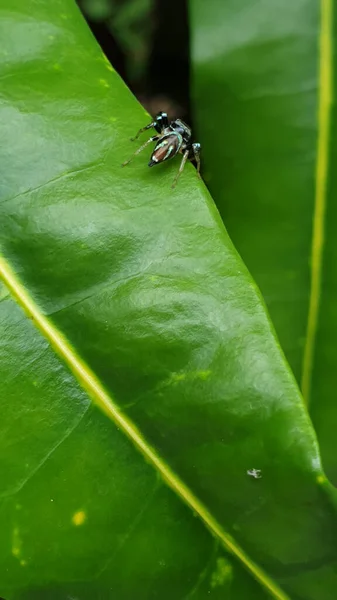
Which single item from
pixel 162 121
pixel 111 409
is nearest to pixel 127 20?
pixel 162 121

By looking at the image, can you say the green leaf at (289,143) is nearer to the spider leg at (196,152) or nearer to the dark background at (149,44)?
the spider leg at (196,152)

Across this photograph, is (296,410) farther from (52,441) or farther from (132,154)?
(132,154)

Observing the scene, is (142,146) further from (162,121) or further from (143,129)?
(162,121)

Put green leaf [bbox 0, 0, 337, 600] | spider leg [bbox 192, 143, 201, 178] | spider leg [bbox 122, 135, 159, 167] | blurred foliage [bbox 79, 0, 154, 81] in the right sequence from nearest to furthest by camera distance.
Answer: green leaf [bbox 0, 0, 337, 600], spider leg [bbox 122, 135, 159, 167], spider leg [bbox 192, 143, 201, 178], blurred foliage [bbox 79, 0, 154, 81]

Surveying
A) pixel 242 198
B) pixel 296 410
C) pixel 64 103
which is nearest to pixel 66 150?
pixel 64 103

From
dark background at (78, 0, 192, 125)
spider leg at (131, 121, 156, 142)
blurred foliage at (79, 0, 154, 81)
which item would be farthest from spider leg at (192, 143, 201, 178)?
blurred foliage at (79, 0, 154, 81)

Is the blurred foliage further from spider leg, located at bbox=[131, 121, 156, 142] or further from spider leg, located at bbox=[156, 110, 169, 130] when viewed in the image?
spider leg, located at bbox=[131, 121, 156, 142]
